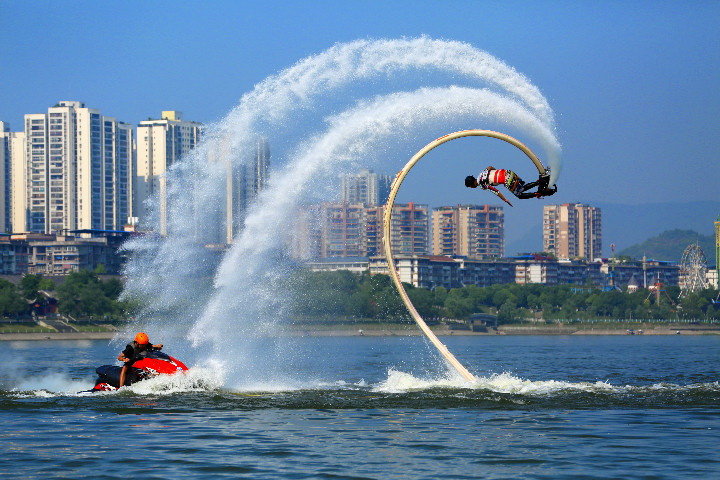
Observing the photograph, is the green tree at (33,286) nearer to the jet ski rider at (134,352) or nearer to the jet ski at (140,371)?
the jet ski at (140,371)

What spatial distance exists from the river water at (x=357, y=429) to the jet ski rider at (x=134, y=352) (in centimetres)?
72

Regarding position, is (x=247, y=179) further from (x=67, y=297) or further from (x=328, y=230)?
(x=67, y=297)

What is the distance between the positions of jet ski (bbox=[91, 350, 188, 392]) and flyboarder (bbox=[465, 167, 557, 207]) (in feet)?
46.3

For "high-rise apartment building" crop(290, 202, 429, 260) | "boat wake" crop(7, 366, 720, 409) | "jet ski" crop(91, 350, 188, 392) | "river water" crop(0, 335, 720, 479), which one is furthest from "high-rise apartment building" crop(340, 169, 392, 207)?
"jet ski" crop(91, 350, 188, 392)

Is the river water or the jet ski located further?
A: the jet ski

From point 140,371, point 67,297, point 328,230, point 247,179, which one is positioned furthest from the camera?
point 67,297

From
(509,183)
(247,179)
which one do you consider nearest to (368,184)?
(247,179)

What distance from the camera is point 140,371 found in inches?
1599

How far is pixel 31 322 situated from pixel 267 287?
463 ft

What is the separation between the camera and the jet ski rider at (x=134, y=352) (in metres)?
40.1

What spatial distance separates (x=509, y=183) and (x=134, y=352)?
52.0 ft

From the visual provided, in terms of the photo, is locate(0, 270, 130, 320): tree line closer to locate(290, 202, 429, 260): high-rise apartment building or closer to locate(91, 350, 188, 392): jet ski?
locate(290, 202, 429, 260): high-rise apartment building

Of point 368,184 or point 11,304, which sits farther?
point 11,304

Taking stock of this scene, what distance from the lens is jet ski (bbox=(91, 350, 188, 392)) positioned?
40.5 meters
